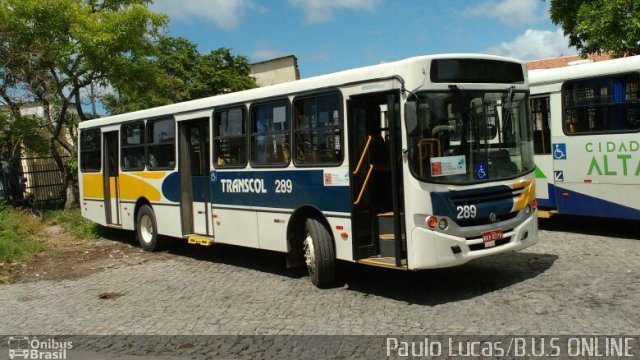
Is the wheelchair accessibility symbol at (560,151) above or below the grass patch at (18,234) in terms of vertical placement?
above

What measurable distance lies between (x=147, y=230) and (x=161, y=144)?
201cm

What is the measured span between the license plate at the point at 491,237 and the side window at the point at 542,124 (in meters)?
4.49

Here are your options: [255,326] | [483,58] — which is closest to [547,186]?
[483,58]

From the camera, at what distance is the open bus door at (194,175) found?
34.1 feet

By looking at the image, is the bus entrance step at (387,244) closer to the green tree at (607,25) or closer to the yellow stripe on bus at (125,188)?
the yellow stripe on bus at (125,188)

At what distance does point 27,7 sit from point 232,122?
8.51 meters

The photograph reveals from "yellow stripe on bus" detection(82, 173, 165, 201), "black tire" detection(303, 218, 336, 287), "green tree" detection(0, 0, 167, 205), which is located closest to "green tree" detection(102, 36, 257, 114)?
"green tree" detection(0, 0, 167, 205)

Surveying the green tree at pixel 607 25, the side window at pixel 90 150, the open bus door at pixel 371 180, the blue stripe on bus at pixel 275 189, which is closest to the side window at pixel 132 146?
the side window at pixel 90 150

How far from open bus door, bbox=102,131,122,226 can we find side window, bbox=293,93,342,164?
645cm

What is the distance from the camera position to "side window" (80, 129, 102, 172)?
13.7 meters

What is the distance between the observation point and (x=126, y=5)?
16953mm

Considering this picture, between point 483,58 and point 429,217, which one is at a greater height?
point 483,58

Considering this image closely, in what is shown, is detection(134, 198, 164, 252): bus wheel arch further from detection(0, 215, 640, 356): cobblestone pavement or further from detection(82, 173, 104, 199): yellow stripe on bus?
detection(82, 173, 104, 199): yellow stripe on bus

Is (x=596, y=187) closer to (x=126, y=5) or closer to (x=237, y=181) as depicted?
(x=237, y=181)
